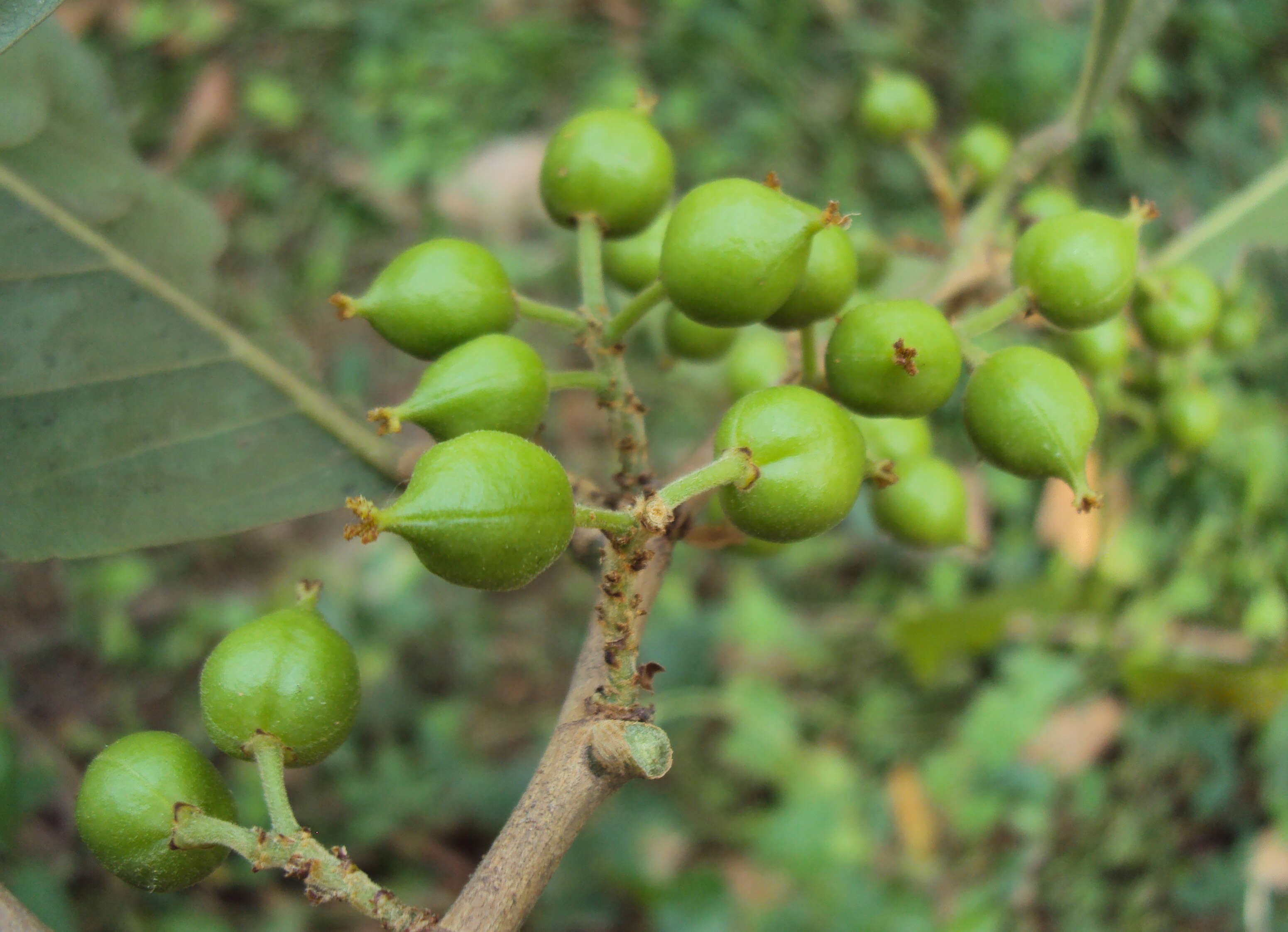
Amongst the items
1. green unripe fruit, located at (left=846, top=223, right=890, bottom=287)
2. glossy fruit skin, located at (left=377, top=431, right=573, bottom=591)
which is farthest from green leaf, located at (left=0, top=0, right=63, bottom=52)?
green unripe fruit, located at (left=846, top=223, right=890, bottom=287)

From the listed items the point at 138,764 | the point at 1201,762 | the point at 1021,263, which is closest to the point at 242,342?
the point at 138,764

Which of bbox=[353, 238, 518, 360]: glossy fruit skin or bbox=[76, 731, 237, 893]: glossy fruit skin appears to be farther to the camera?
bbox=[353, 238, 518, 360]: glossy fruit skin

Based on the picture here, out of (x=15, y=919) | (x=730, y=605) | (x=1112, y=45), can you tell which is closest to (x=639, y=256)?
(x=1112, y=45)

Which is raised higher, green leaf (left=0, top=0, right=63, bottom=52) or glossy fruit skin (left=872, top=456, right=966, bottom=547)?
green leaf (left=0, top=0, right=63, bottom=52)

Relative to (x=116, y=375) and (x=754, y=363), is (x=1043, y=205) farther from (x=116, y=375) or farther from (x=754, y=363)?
(x=116, y=375)

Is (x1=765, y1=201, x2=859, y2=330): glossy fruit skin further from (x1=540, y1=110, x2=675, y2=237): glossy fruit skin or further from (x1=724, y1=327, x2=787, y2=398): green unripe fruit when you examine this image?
(x1=724, y1=327, x2=787, y2=398): green unripe fruit

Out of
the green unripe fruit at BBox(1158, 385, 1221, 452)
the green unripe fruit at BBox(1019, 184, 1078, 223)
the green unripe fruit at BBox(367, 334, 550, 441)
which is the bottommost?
the green unripe fruit at BBox(1158, 385, 1221, 452)

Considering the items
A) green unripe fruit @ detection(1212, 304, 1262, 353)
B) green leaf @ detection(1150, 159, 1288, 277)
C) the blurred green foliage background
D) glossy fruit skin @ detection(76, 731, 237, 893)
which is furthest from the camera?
the blurred green foliage background
